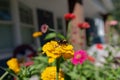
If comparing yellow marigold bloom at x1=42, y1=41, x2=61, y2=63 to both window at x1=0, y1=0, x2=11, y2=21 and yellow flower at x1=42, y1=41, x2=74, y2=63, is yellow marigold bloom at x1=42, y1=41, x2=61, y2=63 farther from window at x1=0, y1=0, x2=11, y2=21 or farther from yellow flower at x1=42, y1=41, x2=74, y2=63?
window at x1=0, y1=0, x2=11, y2=21

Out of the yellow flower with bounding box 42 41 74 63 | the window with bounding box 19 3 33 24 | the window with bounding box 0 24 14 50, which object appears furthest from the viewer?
the window with bounding box 19 3 33 24

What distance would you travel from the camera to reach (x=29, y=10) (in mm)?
8289

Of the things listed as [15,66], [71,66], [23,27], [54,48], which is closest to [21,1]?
[23,27]

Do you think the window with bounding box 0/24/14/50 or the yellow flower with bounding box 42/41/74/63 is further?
the window with bounding box 0/24/14/50

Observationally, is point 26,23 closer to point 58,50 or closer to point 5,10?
point 5,10

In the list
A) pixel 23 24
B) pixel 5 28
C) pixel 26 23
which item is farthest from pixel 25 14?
pixel 5 28

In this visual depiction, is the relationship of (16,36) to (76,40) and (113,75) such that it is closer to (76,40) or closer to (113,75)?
(76,40)

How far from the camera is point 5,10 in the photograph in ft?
22.0

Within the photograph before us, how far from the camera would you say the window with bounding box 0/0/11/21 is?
6637 mm

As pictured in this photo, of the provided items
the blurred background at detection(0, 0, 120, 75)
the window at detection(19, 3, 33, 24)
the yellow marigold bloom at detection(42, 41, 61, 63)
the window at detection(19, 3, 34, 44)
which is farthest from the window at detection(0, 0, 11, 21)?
the yellow marigold bloom at detection(42, 41, 61, 63)

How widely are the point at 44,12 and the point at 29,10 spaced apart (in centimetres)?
99

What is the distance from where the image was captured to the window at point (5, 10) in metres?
6.64

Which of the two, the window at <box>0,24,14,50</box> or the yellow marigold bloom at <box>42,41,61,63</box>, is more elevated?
the yellow marigold bloom at <box>42,41,61,63</box>

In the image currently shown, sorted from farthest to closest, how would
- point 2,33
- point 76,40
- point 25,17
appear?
point 25,17 < point 2,33 < point 76,40
